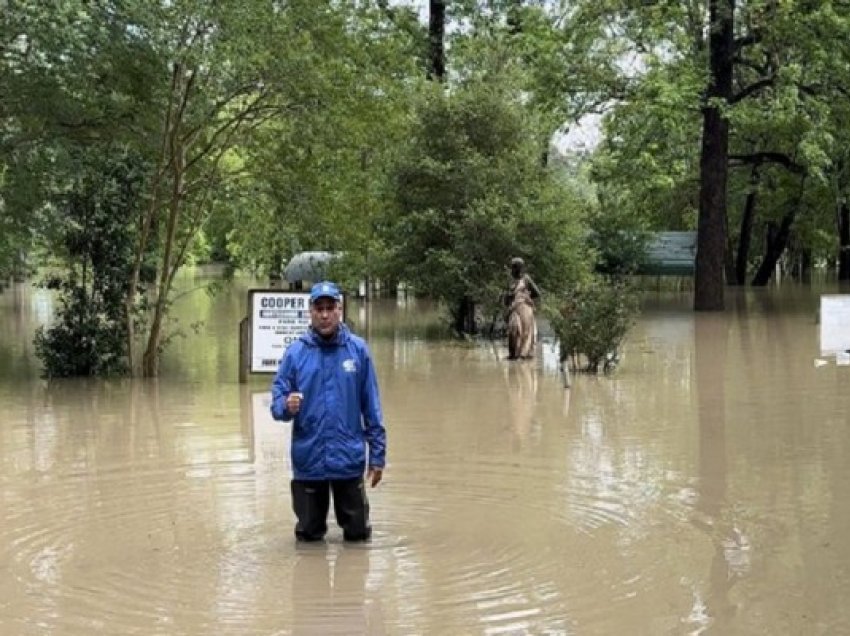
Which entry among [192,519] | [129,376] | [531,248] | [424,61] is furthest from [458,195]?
[192,519]

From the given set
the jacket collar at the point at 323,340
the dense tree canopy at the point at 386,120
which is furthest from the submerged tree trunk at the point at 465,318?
the jacket collar at the point at 323,340

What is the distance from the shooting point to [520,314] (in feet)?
59.9

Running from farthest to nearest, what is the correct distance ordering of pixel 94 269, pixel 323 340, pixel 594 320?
1. pixel 94 269
2. pixel 594 320
3. pixel 323 340

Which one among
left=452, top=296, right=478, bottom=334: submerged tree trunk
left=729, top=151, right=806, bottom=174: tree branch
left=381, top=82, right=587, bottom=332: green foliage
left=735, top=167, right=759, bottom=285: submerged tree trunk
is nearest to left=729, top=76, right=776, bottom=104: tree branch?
left=729, top=151, right=806, bottom=174: tree branch

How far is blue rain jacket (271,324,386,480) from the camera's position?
22.6 ft

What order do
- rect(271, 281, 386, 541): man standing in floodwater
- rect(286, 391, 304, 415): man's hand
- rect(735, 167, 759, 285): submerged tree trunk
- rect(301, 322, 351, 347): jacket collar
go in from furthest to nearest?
rect(735, 167, 759, 285): submerged tree trunk
rect(301, 322, 351, 347): jacket collar
rect(271, 281, 386, 541): man standing in floodwater
rect(286, 391, 304, 415): man's hand

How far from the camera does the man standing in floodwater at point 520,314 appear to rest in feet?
60.0

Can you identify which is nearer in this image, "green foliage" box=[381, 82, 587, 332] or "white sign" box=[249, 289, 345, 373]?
"white sign" box=[249, 289, 345, 373]

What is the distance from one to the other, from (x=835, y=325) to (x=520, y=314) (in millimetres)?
4651

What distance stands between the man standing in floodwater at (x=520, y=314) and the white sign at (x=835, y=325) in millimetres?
4317

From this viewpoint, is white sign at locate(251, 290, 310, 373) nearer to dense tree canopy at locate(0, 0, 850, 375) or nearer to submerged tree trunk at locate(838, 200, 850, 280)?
dense tree canopy at locate(0, 0, 850, 375)

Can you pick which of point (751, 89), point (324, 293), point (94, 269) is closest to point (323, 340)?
point (324, 293)

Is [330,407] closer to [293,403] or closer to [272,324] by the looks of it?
[293,403]

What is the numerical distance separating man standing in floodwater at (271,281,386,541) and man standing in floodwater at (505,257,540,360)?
446 inches
